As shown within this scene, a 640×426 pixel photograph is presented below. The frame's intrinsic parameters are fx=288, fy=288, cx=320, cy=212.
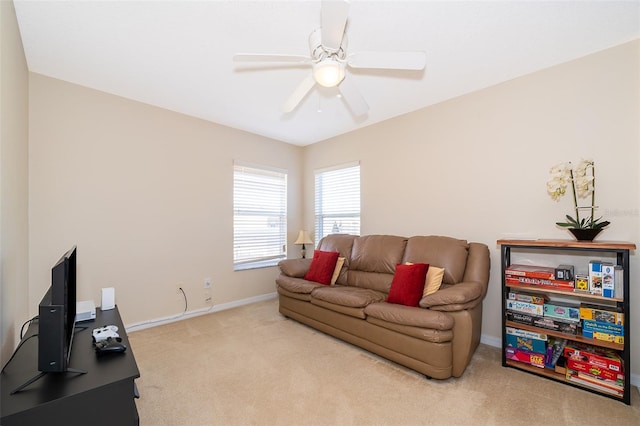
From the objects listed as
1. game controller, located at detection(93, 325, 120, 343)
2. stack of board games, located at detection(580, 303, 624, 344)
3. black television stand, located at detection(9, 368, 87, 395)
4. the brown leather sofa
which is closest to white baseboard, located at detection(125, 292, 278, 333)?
the brown leather sofa

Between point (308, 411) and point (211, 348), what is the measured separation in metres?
1.36

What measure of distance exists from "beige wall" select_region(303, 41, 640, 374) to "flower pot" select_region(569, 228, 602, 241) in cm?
29

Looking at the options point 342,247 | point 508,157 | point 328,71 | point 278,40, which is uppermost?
point 278,40

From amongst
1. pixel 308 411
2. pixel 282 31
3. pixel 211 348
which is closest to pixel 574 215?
pixel 308 411

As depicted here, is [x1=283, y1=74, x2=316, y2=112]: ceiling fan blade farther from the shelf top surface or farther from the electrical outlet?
the electrical outlet

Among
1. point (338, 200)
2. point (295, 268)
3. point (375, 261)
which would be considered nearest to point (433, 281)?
point (375, 261)

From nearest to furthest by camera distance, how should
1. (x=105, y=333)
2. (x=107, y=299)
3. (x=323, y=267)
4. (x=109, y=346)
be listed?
1. (x=109, y=346)
2. (x=105, y=333)
3. (x=107, y=299)
4. (x=323, y=267)

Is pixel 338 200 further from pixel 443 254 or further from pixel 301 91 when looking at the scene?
pixel 301 91

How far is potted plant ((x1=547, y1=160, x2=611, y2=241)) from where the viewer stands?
7.51 feet

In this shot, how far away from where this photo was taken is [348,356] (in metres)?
2.69

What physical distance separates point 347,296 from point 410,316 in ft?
2.31

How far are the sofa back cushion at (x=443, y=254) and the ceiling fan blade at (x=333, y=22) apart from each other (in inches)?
83.5

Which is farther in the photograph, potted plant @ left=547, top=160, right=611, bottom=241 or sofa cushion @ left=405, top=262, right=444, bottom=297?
sofa cushion @ left=405, top=262, right=444, bottom=297

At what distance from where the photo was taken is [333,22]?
157 cm
